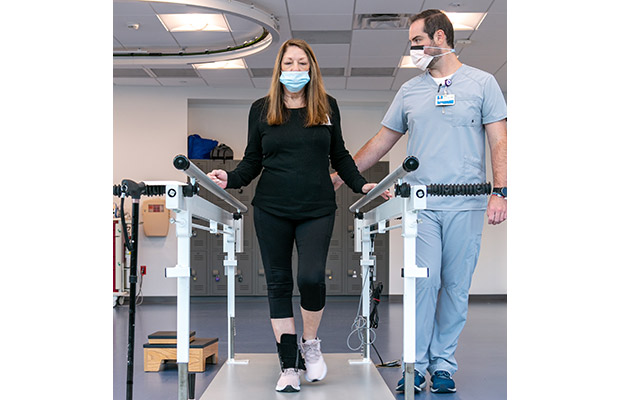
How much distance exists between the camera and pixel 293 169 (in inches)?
95.7

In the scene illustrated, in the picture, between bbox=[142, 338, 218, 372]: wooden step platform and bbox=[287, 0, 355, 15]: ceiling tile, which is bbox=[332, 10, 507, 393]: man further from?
bbox=[287, 0, 355, 15]: ceiling tile

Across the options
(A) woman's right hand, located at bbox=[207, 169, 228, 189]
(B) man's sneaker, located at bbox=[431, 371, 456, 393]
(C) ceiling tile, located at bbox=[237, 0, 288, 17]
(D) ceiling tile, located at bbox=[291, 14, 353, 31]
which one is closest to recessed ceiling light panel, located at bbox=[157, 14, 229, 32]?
(C) ceiling tile, located at bbox=[237, 0, 288, 17]

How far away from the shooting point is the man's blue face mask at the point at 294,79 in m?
2.46

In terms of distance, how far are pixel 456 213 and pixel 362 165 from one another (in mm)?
577

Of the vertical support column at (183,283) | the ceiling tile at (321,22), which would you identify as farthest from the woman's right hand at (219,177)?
the ceiling tile at (321,22)

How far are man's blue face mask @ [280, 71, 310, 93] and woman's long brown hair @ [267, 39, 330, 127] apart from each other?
0.03m

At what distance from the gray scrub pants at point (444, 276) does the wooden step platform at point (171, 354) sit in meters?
1.35

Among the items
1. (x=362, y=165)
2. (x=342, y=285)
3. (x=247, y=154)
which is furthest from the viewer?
(x=342, y=285)

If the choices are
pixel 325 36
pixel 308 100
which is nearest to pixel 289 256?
pixel 308 100

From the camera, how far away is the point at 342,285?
28.1 feet

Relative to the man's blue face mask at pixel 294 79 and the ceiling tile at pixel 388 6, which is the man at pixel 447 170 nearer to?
the man's blue face mask at pixel 294 79
